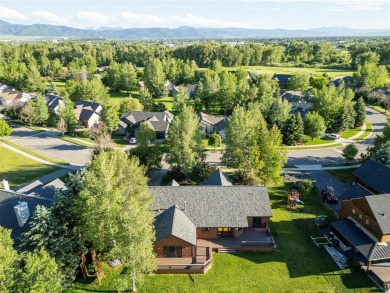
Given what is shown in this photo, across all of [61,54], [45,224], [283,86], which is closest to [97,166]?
[45,224]

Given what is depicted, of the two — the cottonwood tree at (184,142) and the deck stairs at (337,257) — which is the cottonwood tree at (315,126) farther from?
the deck stairs at (337,257)

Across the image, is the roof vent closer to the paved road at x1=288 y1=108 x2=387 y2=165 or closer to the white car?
the paved road at x1=288 y1=108 x2=387 y2=165

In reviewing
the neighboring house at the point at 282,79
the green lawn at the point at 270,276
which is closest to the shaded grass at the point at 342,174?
the green lawn at the point at 270,276

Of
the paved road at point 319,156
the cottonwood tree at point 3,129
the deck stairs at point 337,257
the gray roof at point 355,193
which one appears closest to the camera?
the deck stairs at point 337,257

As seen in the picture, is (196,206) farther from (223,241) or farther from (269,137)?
(269,137)

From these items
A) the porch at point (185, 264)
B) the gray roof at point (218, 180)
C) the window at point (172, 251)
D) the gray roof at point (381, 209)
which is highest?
the gray roof at point (381, 209)

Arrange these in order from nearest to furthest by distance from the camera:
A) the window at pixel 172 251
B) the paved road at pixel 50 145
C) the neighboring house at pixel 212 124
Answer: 1. the window at pixel 172 251
2. the paved road at pixel 50 145
3. the neighboring house at pixel 212 124

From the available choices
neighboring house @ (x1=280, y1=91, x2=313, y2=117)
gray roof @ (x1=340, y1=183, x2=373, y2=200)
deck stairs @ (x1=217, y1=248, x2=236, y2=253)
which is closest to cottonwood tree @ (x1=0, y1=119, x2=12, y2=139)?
deck stairs @ (x1=217, y1=248, x2=236, y2=253)

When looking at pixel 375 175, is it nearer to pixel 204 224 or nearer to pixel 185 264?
pixel 204 224
